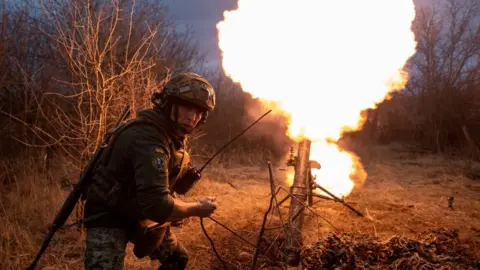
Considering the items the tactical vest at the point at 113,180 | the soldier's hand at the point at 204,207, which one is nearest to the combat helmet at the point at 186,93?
the tactical vest at the point at 113,180

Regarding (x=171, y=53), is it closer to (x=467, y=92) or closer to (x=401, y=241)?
(x=401, y=241)

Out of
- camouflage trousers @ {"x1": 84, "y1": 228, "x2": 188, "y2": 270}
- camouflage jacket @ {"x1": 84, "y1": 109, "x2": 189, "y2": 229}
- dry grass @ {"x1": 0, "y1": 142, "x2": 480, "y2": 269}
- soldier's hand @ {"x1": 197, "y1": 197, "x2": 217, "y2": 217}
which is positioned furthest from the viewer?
dry grass @ {"x1": 0, "y1": 142, "x2": 480, "y2": 269}

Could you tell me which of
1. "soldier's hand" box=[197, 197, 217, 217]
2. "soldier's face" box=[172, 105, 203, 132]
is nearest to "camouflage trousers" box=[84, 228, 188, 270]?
"soldier's hand" box=[197, 197, 217, 217]

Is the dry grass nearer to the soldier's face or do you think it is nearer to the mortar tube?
the mortar tube

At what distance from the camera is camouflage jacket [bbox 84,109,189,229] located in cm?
261

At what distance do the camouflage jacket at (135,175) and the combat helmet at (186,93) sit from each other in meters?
0.17

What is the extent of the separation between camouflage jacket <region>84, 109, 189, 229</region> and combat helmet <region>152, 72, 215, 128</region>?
169 millimetres

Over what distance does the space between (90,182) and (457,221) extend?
6.17 meters

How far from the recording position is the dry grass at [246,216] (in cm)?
484

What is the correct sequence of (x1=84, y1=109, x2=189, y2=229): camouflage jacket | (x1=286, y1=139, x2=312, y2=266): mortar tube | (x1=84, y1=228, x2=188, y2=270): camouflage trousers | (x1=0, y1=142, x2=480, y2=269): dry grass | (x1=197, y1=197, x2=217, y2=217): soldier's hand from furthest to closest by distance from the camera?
(x1=0, y1=142, x2=480, y2=269): dry grass → (x1=286, y1=139, x2=312, y2=266): mortar tube → (x1=197, y1=197, x2=217, y2=217): soldier's hand → (x1=84, y1=228, x2=188, y2=270): camouflage trousers → (x1=84, y1=109, x2=189, y2=229): camouflage jacket

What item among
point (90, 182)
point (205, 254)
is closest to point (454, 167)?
point (205, 254)

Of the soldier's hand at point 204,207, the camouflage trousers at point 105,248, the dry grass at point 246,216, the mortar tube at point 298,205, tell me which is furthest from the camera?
the dry grass at point 246,216

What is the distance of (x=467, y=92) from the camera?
726 inches

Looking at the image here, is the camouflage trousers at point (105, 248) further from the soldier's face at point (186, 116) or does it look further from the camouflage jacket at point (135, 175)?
the soldier's face at point (186, 116)
